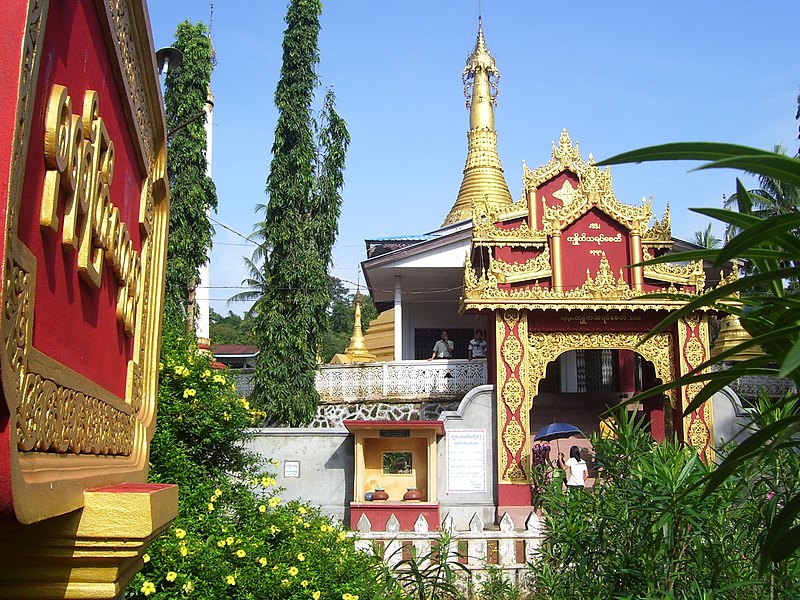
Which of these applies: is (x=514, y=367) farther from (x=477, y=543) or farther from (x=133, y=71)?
(x=133, y=71)

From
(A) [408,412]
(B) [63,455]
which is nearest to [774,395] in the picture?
(A) [408,412]

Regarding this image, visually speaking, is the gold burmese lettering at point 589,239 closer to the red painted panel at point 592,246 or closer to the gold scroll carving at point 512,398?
the red painted panel at point 592,246

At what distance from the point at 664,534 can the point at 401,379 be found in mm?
13101

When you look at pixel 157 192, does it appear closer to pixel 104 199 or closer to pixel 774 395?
pixel 104 199

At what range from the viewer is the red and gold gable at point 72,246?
1307 mm

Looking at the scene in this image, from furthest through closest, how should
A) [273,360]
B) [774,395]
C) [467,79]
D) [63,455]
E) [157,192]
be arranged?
[467,79] → [774,395] → [273,360] → [157,192] → [63,455]

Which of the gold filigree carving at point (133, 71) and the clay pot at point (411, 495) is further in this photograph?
the clay pot at point (411, 495)

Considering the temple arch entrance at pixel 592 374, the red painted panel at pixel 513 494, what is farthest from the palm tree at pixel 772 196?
the red painted panel at pixel 513 494

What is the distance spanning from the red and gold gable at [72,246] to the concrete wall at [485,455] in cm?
1152

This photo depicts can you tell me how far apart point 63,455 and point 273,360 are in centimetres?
1491

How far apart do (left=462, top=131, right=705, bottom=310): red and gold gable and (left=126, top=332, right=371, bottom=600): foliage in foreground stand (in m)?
7.26

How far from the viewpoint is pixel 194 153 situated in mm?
17078

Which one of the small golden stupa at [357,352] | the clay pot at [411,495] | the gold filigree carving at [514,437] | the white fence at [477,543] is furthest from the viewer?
the small golden stupa at [357,352]

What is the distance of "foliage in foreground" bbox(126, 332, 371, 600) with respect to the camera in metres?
6.07
